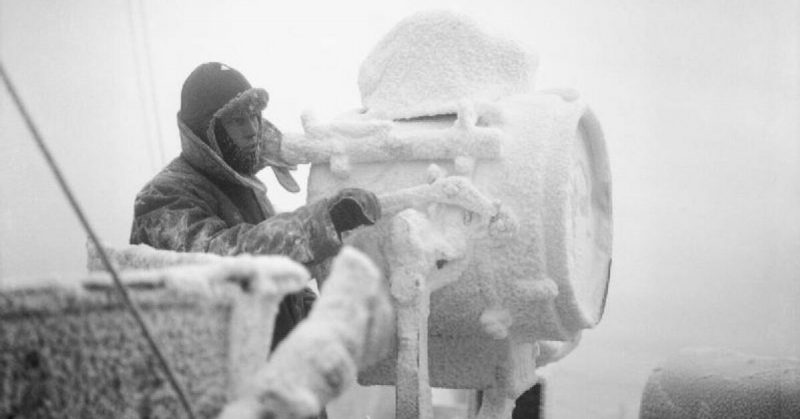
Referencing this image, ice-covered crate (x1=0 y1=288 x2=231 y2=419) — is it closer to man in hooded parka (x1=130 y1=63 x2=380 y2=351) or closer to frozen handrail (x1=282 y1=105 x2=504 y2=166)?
man in hooded parka (x1=130 y1=63 x2=380 y2=351)

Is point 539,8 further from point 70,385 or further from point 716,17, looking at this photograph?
point 70,385

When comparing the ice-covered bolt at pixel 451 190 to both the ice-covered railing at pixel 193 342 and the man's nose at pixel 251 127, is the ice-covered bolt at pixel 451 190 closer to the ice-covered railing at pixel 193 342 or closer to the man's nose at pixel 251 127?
the man's nose at pixel 251 127

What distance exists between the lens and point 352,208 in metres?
2.64

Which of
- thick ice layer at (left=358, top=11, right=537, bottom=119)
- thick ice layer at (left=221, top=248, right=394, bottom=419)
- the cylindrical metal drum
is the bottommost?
the cylindrical metal drum

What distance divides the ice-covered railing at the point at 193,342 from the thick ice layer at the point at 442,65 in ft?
6.03

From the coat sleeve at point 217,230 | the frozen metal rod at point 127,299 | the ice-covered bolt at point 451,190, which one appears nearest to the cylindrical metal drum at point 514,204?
the ice-covered bolt at point 451,190

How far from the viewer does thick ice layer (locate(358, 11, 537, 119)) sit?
10.7 feet

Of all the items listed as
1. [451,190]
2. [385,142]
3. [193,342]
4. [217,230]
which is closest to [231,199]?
[217,230]

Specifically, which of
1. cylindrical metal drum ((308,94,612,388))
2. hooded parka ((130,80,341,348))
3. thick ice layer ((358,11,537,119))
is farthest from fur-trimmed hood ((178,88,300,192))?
thick ice layer ((358,11,537,119))

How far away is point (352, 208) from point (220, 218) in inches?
22.8

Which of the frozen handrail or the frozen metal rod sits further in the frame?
the frozen handrail

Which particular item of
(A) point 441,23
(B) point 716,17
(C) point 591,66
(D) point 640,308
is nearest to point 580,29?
(C) point 591,66

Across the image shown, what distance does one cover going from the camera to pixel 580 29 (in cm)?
1118

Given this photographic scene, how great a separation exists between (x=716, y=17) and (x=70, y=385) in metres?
11.8
